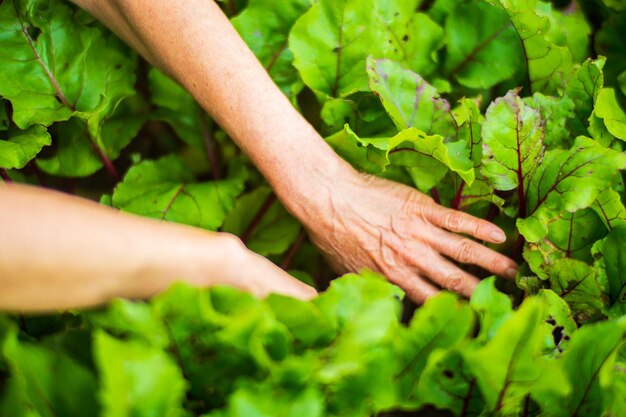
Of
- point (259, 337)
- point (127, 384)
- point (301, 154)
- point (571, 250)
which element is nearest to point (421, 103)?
point (301, 154)

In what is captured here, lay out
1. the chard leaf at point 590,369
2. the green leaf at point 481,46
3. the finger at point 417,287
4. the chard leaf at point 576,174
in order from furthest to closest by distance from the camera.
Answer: the green leaf at point 481,46
the finger at point 417,287
the chard leaf at point 576,174
the chard leaf at point 590,369

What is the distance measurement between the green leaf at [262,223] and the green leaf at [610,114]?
461 millimetres

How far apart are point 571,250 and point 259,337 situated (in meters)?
0.47

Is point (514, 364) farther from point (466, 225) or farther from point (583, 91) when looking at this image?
point (583, 91)

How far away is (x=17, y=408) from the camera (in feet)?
1.86

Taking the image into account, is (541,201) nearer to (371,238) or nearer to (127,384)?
(371,238)

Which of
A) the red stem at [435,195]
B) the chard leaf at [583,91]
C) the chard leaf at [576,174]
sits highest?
the chard leaf at [583,91]

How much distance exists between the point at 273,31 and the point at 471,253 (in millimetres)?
463

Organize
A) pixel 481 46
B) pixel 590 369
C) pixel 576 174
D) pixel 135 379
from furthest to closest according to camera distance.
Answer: pixel 481 46 < pixel 576 174 < pixel 590 369 < pixel 135 379

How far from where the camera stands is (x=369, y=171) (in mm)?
918

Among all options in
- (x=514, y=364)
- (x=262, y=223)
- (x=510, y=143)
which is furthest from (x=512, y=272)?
(x=262, y=223)

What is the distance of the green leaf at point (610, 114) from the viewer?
2.79ft

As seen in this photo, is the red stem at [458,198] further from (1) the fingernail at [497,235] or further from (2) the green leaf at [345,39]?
(2) the green leaf at [345,39]

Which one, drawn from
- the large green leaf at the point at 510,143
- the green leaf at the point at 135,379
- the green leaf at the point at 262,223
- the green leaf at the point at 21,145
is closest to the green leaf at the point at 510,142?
the large green leaf at the point at 510,143
